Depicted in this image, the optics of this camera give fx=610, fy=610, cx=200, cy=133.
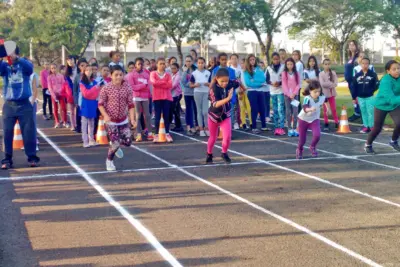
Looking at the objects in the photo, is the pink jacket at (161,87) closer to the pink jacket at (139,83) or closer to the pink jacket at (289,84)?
the pink jacket at (139,83)

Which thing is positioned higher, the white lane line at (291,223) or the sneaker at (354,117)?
the sneaker at (354,117)

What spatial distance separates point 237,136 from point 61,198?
7039mm

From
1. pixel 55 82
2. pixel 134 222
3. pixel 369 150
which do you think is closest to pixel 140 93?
pixel 55 82

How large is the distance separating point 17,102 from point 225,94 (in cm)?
362

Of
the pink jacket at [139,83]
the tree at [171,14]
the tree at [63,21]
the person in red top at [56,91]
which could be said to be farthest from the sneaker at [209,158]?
the tree at [63,21]

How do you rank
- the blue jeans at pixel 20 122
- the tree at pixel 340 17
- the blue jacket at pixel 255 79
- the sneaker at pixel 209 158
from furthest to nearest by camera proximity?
the tree at pixel 340 17 → the blue jacket at pixel 255 79 → the sneaker at pixel 209 158 → the blue jeans at pixel 20 122

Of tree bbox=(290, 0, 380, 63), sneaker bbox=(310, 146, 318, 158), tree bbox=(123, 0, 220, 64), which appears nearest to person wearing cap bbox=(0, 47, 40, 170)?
sneaker bbox=(310, 146, 318, 158)

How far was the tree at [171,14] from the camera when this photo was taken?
138ft

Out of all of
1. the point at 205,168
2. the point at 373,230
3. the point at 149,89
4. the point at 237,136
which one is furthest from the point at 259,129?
the point at 373,230

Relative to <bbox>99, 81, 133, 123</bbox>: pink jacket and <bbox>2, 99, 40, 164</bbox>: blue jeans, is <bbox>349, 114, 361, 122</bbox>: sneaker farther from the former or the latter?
<bbox>2, 99, 40, 164</bbox>: blue jeans

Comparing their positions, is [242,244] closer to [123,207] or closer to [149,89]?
[123,207]

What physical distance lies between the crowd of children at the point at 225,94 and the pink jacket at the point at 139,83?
0.02m

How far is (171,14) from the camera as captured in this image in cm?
4325

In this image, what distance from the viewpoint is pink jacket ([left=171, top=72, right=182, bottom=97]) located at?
15010 mm
